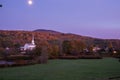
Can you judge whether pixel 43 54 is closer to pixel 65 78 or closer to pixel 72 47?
pixel 65 78

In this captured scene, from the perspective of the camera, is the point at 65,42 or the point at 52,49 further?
the point at 65,42

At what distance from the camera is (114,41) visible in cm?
5988

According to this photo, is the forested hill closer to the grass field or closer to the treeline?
the treeline

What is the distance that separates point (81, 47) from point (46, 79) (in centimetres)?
3301

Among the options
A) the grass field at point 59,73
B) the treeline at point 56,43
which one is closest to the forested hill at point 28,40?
→ the treeline at point 56,43

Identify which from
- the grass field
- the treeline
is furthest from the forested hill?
the grass field

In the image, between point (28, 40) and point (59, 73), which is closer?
point (59, 73)

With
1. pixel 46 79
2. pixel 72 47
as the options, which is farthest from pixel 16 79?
pixel 72 47

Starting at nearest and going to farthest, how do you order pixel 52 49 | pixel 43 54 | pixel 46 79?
pixel 46 79, pixel 43 54, pixel 52 49

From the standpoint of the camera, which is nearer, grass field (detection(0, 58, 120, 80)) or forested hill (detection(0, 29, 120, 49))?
grass field (detection(0, 58, 120, 80))

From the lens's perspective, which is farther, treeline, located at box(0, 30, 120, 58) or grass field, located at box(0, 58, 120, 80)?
treeline, located at box(0, 30, 120, 58)

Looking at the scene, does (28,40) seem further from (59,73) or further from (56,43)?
(59,73)

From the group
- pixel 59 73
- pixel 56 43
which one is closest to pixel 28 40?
pixel 56 43

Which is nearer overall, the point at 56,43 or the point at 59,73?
the point at 59,73
